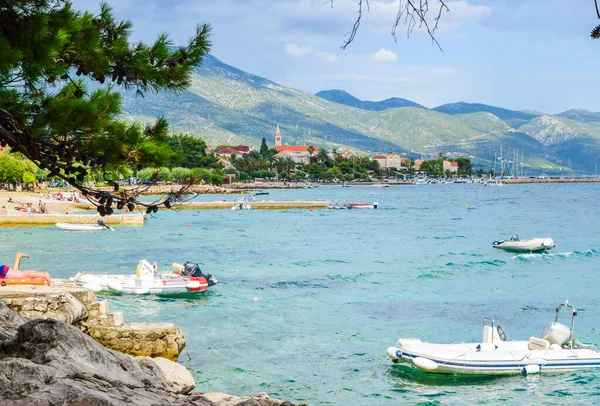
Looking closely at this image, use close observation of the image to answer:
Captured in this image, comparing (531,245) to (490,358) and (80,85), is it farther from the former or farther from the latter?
(80,85)

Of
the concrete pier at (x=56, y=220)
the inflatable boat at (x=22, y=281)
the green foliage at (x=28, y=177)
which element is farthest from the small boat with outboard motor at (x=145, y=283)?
the green foliage at (x=28, y=177)

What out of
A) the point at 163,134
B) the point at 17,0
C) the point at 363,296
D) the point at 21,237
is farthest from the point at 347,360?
the point at 21,237

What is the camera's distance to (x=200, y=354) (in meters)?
17.4

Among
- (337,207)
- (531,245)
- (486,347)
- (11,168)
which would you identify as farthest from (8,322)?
(11,168)

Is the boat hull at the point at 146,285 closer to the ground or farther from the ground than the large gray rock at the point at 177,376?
closer to the ground

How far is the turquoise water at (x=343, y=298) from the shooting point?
1600cm

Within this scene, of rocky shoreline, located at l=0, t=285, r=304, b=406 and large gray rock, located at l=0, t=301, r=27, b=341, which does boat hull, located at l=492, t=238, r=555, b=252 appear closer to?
rocky shoreline, located at l=0, t=285, r=304, b=406

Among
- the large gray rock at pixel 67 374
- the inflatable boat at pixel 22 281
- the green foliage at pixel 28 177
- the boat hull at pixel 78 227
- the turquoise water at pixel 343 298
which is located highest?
the green foliage at pixel 28 177

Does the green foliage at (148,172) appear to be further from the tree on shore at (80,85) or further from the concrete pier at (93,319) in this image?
the concrete pier at (93,319)

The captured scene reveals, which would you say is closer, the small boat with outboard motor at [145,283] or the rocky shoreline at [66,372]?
the rocky shoreline at [66,372]

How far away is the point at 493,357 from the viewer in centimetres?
1655

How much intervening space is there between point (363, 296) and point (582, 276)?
489 inches

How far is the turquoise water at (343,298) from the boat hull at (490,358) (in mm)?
252

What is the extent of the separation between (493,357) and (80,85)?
1250 centimetres
